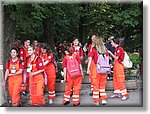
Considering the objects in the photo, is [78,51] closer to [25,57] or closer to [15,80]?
[25,57]

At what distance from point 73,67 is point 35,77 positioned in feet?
2.48

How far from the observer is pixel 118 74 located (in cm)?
740

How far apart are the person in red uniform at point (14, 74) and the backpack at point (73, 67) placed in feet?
2.98

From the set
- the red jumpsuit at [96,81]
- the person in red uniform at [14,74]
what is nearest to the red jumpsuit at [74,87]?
the red jumpsuit at [96,81]

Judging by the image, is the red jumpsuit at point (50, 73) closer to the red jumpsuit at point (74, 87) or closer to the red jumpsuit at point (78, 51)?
the red jumpsuit at point (74, 87)

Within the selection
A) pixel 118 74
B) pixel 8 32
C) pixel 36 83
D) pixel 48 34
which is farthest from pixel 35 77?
pixel 118 74

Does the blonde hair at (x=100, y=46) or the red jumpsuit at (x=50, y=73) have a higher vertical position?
the blonde hair at (x=100, y=46)

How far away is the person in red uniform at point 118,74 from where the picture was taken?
735cm

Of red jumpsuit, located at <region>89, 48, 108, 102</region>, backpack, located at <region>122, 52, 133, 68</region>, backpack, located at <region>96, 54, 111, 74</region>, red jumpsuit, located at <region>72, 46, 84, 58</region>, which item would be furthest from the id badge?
backpack, located at <region>122, 52, 133, 68</region>

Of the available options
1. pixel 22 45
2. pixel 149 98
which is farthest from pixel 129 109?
pixel 22 45

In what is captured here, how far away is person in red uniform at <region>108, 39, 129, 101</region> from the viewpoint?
24.1 feet

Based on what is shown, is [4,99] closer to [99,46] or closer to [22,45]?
[22,45]

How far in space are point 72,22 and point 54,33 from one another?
41 centimetres

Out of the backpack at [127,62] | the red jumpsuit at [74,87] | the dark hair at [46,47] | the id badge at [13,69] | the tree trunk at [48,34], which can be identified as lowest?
the red jumpsuit at [74,87]
